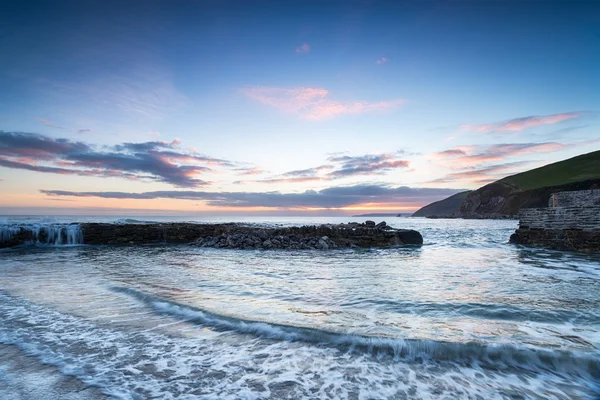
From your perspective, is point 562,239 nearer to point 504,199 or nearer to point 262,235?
point 262,235

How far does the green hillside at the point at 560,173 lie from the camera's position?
332 ft

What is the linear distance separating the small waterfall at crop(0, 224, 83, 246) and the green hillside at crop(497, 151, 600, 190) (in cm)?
12810

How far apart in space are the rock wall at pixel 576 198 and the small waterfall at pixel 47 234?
39.6 m

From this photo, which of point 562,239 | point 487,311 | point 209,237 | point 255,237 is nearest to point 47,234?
point 209,237

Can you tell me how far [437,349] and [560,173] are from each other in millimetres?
145379

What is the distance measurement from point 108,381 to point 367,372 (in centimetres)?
325

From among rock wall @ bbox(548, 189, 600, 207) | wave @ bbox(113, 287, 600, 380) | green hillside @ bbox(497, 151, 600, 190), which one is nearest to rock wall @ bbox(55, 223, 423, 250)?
rock wall @ bbox(548, 189, 600, 207)

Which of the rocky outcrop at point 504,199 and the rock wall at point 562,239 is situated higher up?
the rocky outcrop at point 504,199

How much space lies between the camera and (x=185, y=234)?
1044 inches

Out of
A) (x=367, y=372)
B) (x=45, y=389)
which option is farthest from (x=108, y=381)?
(x=367, y=372)

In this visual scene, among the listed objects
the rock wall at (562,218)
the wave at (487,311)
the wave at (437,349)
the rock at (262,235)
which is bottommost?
the wave at (487,311)

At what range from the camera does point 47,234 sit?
23.7 m

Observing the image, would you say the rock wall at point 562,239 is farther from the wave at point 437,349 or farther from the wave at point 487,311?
the wave at point 437,349

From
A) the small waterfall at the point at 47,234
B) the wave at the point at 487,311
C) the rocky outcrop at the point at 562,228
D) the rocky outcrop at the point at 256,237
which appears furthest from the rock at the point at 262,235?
the rocky outcrop at the point at 562,228
